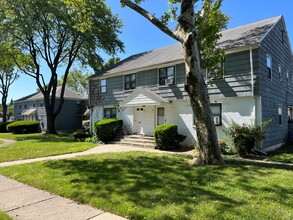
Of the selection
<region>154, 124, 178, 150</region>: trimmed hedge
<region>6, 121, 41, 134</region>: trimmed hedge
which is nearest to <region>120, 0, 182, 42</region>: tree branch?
<region>154, 124, 178, 150</region>: trimmed hedge

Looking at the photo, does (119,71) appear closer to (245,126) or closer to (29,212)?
(245,126)

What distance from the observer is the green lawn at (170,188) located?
4.04 meters

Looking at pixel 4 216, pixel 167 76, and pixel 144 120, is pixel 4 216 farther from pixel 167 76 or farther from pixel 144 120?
pixel 144 120

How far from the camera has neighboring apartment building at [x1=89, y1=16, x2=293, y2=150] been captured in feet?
37.1

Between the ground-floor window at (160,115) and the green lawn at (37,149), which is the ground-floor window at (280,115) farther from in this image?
the green lawn at (37,149)

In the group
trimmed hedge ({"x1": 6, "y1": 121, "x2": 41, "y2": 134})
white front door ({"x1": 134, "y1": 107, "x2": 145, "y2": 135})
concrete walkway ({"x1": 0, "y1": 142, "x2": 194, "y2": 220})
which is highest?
white front door ({"x1": 134, "y1": 107, "x2": 145, "y2": 135})

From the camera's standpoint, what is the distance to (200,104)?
7547 millimetres

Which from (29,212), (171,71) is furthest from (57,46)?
(29,212)

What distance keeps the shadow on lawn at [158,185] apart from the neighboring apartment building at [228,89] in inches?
206

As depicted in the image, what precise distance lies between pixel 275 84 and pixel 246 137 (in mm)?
4792

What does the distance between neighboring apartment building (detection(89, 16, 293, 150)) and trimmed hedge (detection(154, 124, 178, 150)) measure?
0.94 metres

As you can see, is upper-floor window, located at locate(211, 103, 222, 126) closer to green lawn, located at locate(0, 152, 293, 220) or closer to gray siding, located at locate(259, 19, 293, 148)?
gray siding, located at locate(259, 19, 293, 148)

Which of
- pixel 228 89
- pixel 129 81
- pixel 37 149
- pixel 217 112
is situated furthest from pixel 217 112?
pixel 37 149

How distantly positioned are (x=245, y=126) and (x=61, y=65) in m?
24.5
